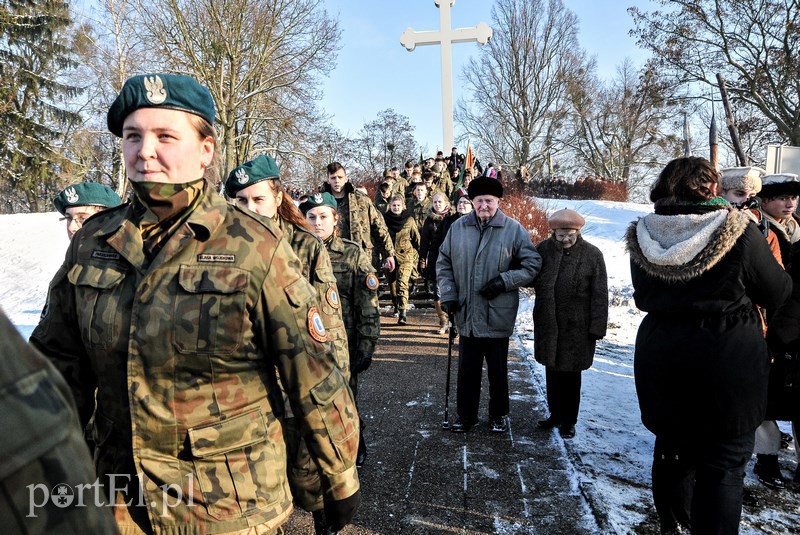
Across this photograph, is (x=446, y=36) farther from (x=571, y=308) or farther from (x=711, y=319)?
(x=711, y=319)

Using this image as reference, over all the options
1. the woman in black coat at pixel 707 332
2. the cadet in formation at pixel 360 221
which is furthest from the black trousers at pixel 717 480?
the cadet in formation at pixel 360 221

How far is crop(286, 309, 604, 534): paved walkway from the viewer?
300 centimetres

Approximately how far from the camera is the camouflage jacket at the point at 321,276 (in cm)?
289

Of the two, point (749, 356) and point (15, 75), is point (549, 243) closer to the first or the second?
point (749, 356)

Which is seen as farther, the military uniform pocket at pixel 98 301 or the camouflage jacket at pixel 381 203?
the camouflage jacket at pixel 381 203

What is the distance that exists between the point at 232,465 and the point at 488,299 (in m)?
3.13

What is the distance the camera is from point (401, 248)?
8.71m

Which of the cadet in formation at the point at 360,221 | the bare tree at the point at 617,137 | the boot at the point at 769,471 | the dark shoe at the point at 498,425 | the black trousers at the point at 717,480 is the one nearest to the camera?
the black trousers at the point at 717,480

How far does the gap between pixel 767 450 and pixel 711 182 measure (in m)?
2.07

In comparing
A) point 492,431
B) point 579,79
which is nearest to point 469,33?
point 492,431

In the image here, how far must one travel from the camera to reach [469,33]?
12.9 meters

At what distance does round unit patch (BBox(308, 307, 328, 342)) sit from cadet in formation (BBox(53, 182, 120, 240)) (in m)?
2.30

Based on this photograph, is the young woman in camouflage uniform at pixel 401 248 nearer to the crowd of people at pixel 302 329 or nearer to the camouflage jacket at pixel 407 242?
the camouflage jacket at pixel 407 242

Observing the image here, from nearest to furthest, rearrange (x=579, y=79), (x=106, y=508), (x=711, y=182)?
(x=106, y=508) < (x=711, y=182) < (x=579, y=79)
